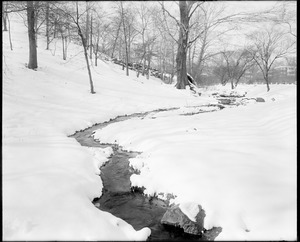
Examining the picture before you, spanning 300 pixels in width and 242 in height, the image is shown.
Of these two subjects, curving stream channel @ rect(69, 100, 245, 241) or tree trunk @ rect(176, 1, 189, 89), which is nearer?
curving stream channel @ rect(69, 100, 245, 241)

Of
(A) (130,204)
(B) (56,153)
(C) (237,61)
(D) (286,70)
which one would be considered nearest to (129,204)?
(A) (130,204)

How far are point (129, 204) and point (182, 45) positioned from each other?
46.0ft

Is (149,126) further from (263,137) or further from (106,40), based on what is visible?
(106,40)

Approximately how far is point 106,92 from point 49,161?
10500 millimetres

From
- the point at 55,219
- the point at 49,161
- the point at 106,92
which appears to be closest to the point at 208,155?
the point at 55,219

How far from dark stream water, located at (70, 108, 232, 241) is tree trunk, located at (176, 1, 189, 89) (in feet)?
39.5

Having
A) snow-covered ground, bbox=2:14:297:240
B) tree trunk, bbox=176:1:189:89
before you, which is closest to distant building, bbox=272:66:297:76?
tree trunk, bbox=176:1:189:89

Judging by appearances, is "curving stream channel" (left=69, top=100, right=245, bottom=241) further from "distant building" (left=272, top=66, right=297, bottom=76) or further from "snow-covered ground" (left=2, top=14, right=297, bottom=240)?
"distant building" (left=272, top=66, right=297, bottom=76)

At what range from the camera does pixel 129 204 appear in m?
4.32

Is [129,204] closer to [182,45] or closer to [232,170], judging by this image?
[232,170]

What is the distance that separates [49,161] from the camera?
538cm

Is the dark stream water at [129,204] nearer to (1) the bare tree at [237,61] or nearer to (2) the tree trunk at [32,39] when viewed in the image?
(2) the tree trunk at [32,39]

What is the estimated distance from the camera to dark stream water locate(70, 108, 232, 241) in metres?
3.51

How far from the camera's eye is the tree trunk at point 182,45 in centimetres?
1561
